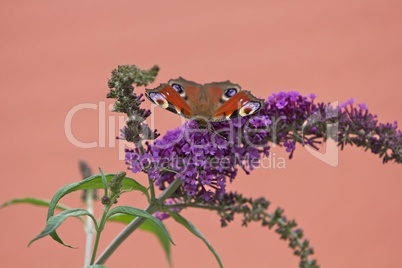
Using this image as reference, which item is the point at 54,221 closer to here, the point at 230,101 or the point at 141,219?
the point at 141,219

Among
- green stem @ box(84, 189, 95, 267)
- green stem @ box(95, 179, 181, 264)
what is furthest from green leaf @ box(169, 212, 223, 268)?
green stem @ box(84, 189, 95, 267)

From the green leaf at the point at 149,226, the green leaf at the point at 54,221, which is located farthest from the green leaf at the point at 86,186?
the green leaf at the point at 149,226

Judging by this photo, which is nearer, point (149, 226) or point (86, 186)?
point (86, 186)

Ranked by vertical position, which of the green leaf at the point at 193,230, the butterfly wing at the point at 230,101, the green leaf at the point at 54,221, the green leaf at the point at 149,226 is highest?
the butterfly wing at the point at 230,101

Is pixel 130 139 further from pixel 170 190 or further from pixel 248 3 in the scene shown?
pixel 248 3

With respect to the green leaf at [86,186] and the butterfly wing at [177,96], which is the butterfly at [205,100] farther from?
the green leaf at [86,186]

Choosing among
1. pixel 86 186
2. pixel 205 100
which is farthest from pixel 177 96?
pixel 86 186

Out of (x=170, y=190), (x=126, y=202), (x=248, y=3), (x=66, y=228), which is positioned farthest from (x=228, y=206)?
(x=248, y=3)

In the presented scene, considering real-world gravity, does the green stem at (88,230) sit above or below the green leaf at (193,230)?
above
